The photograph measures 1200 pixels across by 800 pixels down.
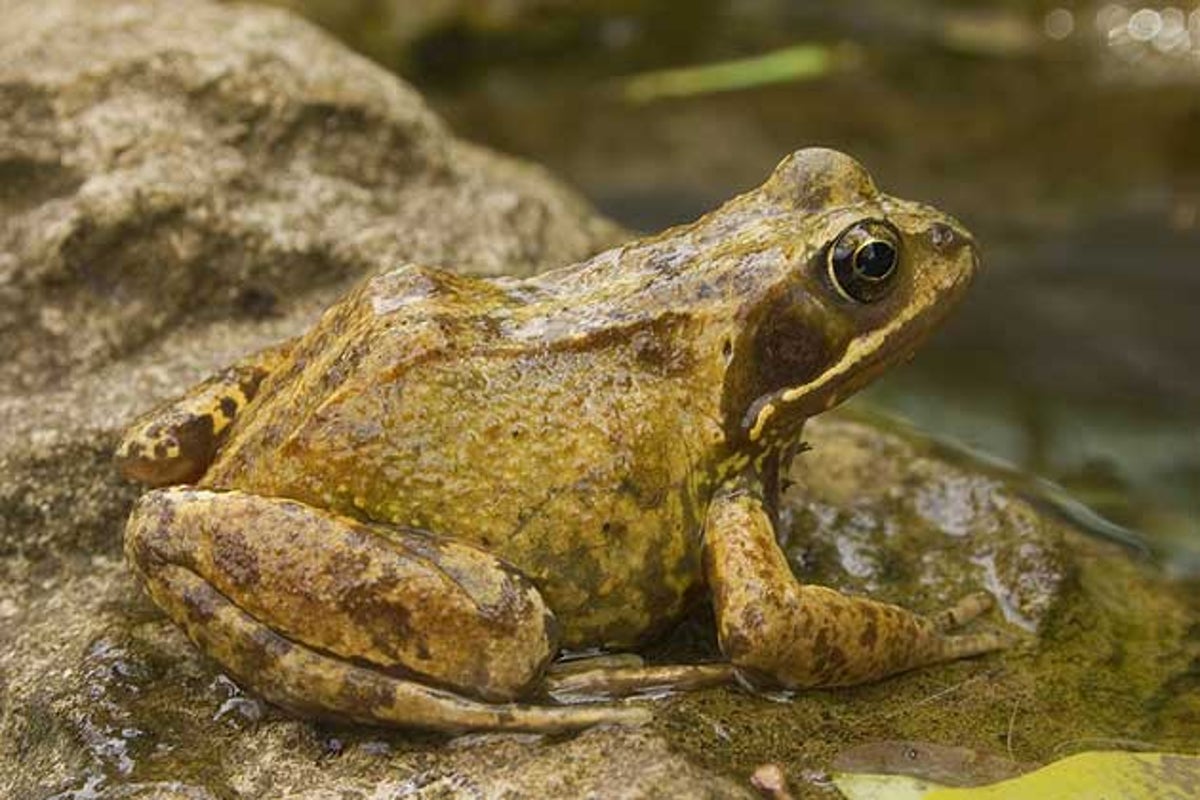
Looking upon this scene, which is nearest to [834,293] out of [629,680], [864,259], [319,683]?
[864,259]

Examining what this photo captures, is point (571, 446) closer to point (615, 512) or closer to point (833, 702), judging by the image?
point (615, 512)

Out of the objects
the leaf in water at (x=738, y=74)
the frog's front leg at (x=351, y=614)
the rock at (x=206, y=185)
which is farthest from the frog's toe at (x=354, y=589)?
the leaf in water at (x=738, y=74)

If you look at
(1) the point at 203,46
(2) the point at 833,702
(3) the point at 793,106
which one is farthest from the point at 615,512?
(3) the point at 793,106

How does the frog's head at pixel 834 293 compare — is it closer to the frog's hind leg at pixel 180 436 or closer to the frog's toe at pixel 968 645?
the frog's toe at pixel 968 645

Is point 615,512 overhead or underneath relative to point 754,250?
underneath

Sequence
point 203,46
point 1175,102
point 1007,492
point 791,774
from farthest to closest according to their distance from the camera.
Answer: point 1175,102, point 203,46, point 1007,492, point 791,774

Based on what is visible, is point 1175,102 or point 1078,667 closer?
point 1078,667

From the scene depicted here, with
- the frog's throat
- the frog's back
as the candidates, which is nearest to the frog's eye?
the frog's throat
